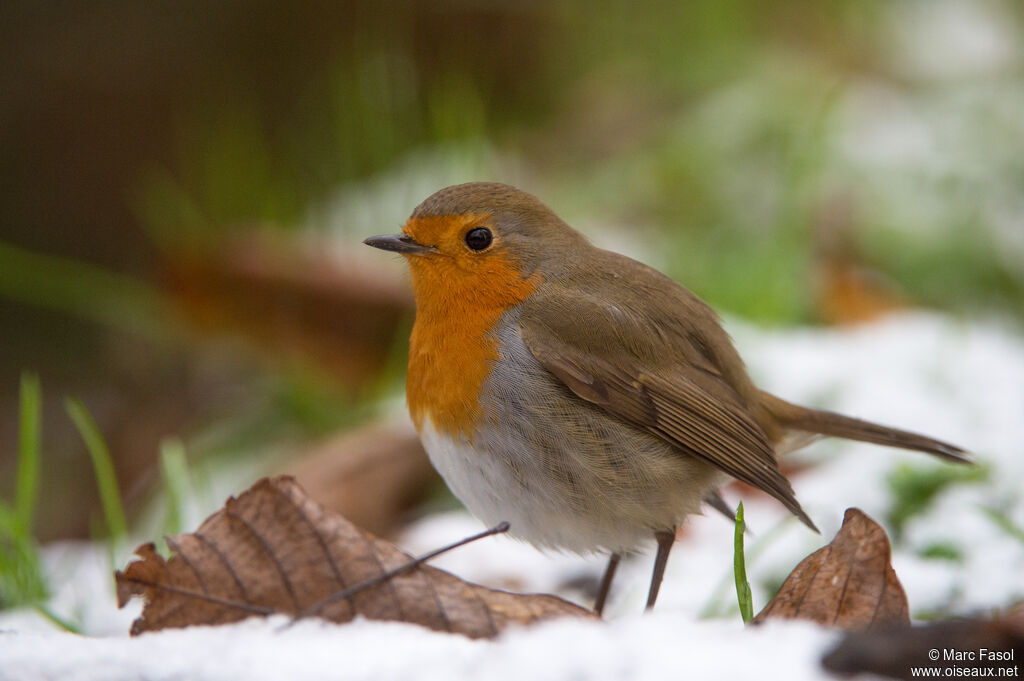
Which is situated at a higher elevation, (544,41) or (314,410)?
(544,41)

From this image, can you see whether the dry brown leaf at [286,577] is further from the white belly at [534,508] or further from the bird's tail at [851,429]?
the bird's tail at [851,429]

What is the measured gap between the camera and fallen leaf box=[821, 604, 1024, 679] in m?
1.47

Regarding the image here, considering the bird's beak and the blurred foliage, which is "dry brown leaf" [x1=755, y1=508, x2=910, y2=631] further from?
the bird's beak

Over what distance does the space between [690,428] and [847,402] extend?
1.47 meters

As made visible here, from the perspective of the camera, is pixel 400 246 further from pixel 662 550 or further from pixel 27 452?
pixel 27 452

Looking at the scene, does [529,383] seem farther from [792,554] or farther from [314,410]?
[314,410]

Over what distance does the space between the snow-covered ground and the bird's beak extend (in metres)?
0.98

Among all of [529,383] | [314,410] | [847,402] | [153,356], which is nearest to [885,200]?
[847,402]

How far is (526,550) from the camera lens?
3.16 meters

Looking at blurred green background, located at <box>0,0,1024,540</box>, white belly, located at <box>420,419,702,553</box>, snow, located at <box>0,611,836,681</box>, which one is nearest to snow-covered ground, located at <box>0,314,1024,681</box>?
snow, located at <box>0,611,836,681</box>

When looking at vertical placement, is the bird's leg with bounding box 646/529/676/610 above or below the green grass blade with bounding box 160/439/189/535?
below

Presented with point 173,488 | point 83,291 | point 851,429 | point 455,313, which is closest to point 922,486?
point 851,429

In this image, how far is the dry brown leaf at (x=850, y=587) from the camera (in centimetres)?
171

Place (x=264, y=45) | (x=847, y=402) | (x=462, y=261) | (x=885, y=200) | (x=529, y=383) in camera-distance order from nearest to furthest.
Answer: (x=529, y=383) < (x=462, y=261) < (x=847, y=402) < (x=885, y=200) < (x=264, y=45)
